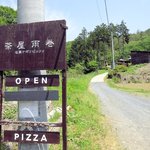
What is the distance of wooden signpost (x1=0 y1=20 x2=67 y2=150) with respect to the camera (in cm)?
598

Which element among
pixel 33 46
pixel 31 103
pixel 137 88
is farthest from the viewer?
pixel 137 88

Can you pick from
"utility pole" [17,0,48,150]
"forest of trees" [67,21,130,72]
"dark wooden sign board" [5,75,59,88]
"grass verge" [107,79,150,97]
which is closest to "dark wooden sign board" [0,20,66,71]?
"dark wooden sign board" [5,75,59,88]

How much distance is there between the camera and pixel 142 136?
10297 mm

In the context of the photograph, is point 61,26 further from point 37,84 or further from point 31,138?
point 31,138

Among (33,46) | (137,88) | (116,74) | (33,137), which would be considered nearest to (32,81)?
(33,46)

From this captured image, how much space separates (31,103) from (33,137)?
2.05 ft

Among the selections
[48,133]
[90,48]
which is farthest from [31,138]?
[90,48]

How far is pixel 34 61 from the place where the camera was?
615 cm

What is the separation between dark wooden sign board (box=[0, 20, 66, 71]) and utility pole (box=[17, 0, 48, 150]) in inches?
11.0

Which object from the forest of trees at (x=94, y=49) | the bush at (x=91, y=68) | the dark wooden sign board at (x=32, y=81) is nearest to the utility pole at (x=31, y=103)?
the dark wooden sign board at (x=32, y=81)

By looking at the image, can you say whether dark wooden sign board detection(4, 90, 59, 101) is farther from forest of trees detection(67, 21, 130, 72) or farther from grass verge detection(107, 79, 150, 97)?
forest of trees detection(67, 21, 130, 72)

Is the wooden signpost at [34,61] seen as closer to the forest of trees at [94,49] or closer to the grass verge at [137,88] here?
the grass verge at [137,88]

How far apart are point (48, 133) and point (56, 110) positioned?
5.24m

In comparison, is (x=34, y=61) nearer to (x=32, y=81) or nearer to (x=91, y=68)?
(x=32, y=81)
